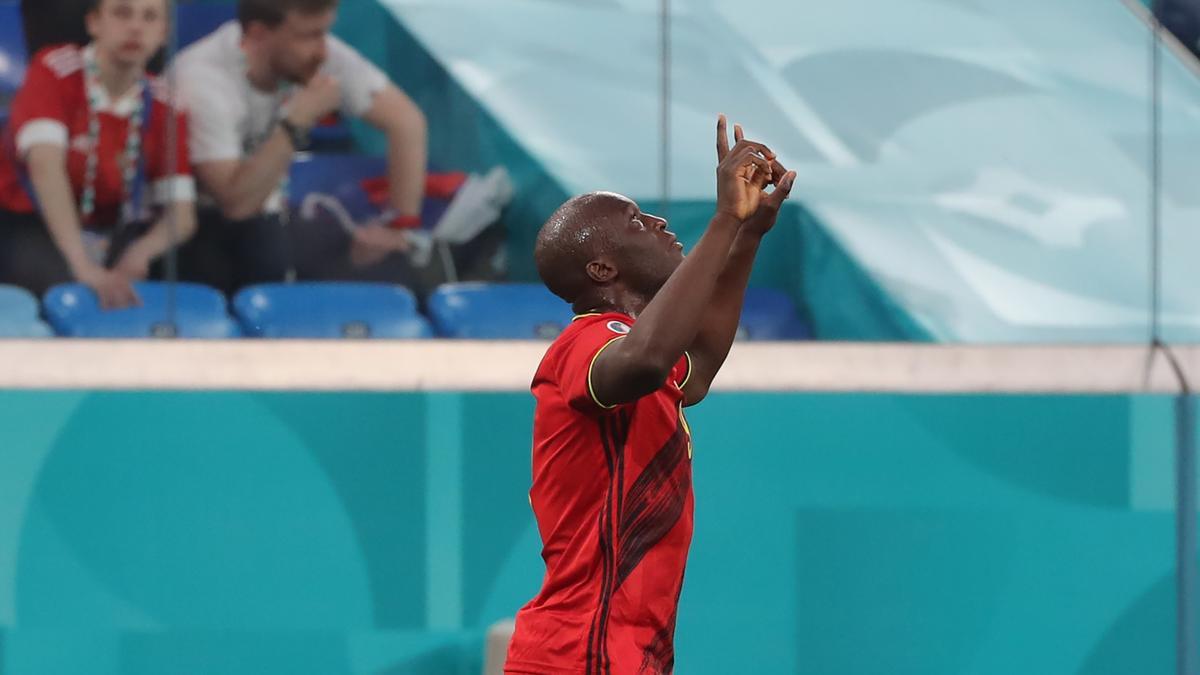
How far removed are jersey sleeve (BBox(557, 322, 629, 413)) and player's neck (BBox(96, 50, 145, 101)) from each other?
2.86 metres

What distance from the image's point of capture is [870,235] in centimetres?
488

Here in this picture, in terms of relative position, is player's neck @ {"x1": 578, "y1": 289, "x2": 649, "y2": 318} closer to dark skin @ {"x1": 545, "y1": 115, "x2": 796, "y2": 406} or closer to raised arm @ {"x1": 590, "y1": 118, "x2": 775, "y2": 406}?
dark skin @ {"x1": 545, "y1": 115, "x2": 796, "y2": 406}

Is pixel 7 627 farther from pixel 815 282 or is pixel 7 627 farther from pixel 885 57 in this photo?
Result: pixel 885 57

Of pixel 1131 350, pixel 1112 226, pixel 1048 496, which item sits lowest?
pixel 1048 496

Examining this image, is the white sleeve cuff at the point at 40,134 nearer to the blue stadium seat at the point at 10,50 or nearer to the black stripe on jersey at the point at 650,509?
the blue stadium seat at the point at 10,50

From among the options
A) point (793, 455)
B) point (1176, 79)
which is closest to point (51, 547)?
point (793, 455)

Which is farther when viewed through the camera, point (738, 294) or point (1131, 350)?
point (1131, 350)

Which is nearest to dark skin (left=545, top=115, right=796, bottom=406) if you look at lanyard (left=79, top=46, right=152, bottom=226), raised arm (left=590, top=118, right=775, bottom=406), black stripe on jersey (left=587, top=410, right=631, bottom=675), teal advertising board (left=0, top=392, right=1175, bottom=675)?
raised arm (left=590, top=118, right=775, bottom=406)

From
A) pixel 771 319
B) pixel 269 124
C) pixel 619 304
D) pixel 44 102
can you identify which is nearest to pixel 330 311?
pixel 269 124

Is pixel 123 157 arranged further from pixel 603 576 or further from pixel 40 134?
pixel 603 576

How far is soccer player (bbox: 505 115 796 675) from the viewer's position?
8.32 ft

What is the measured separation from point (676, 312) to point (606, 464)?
1.19ft

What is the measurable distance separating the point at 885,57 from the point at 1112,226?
930 mm

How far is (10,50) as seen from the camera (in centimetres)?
482
